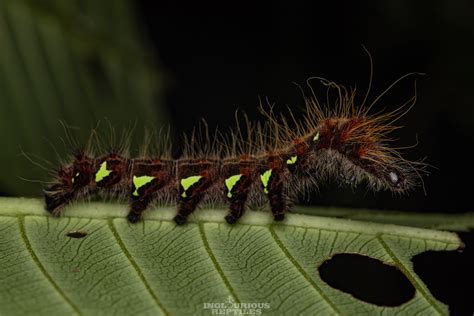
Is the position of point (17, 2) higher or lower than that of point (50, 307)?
higher

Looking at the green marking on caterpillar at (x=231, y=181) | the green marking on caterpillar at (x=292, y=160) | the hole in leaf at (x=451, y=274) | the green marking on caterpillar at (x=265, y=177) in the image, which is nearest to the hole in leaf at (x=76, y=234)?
the green marking on caterpillar at (x=231, y=181)

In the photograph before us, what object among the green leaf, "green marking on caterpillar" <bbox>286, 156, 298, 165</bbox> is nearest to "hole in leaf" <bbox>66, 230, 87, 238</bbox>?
the green leaf

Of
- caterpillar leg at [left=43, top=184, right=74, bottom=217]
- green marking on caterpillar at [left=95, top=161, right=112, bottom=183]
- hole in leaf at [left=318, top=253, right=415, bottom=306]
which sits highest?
caterpillar leg at [left=43, top=184, right=74, bottom=217]

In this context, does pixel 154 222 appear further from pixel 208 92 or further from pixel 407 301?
pixel 208 92

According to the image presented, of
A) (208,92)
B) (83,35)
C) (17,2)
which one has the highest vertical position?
(17,2)

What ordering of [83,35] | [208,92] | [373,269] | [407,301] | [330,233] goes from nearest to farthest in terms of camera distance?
[407,301], [373,269], [330,233], [83,35], [208,92]

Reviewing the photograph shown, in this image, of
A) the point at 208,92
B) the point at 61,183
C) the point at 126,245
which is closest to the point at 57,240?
the point at 126,245

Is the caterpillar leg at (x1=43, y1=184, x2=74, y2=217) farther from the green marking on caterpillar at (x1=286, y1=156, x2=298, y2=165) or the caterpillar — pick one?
the green marking on caterpillar at (x1=286, y1=156, x2=298, y2=165)
